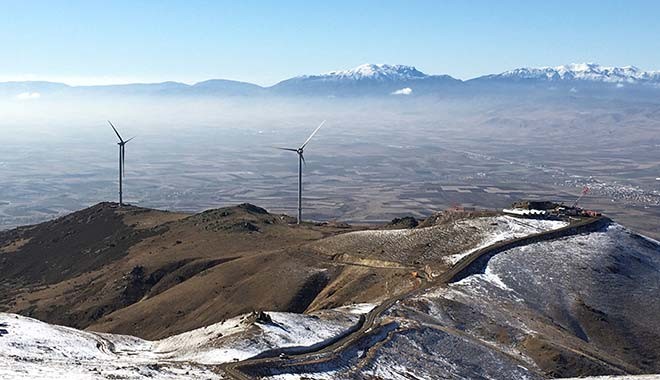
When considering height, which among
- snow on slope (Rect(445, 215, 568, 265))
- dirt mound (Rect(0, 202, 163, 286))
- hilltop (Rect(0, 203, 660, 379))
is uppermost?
snow on slope (Rect(445, 215, 568, 265))

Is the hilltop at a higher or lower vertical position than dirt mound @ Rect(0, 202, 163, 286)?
higher

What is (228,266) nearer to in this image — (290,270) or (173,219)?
(290,270)

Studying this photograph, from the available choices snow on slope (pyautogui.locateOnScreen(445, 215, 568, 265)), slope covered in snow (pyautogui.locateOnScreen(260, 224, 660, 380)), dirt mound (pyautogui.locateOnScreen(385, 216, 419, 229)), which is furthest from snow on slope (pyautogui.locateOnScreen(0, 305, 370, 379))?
dirt mound (pyautogui.locateOnScreen(385, 216, 419, 229))

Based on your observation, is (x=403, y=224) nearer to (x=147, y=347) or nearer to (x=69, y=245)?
(x=69, y=245)

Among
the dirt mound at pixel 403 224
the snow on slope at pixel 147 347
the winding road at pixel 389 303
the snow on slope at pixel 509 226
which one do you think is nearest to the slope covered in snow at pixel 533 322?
the winding road at pixel 389 303

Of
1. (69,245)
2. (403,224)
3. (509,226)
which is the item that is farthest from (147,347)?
(69,245)

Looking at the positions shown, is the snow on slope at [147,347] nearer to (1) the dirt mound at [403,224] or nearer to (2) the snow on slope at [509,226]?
(2) the snow on slope at [509,226]

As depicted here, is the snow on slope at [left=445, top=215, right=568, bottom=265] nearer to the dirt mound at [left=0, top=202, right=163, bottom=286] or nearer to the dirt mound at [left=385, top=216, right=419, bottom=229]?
the dirt mound at [left=385, top=216, right=419, bottom=229]

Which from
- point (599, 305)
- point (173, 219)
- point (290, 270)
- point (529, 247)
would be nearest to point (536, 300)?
point (599, 305)
